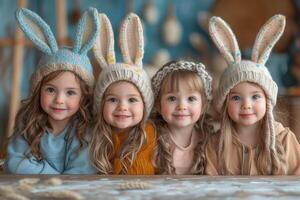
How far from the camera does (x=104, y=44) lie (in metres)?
1.84

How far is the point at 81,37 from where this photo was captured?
70.5 inches

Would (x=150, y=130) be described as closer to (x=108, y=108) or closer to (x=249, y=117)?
(x=108, y=108)

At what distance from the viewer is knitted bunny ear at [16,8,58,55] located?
1.77 metres

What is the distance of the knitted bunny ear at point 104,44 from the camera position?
5.93 feet

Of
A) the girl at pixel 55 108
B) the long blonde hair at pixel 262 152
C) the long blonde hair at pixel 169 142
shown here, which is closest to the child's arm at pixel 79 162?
the girl at pixel 55 108

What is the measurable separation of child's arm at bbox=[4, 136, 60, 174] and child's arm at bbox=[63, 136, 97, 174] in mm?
52

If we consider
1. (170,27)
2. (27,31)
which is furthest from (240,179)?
(170,27)

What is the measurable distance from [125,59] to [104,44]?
10 centimetres

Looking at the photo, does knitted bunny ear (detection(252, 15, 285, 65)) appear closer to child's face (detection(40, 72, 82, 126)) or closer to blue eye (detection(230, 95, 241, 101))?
blue eye (detection(230, 95, 241, 101))

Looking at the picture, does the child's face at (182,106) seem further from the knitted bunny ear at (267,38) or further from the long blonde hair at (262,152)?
the knitted bunny ear at (267,38)

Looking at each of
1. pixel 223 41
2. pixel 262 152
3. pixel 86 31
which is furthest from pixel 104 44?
pixel 262 152

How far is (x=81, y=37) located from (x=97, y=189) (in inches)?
25.4

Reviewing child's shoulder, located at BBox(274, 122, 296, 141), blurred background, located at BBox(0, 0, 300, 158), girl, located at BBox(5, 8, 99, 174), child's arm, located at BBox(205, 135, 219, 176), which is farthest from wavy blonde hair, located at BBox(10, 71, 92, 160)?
blurred background, located at BBox(0, 0, 300, 158)

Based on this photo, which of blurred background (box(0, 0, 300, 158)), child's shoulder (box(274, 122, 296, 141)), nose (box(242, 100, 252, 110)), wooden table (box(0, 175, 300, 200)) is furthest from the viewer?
blurred background (box(0, 0, 300, 158))
